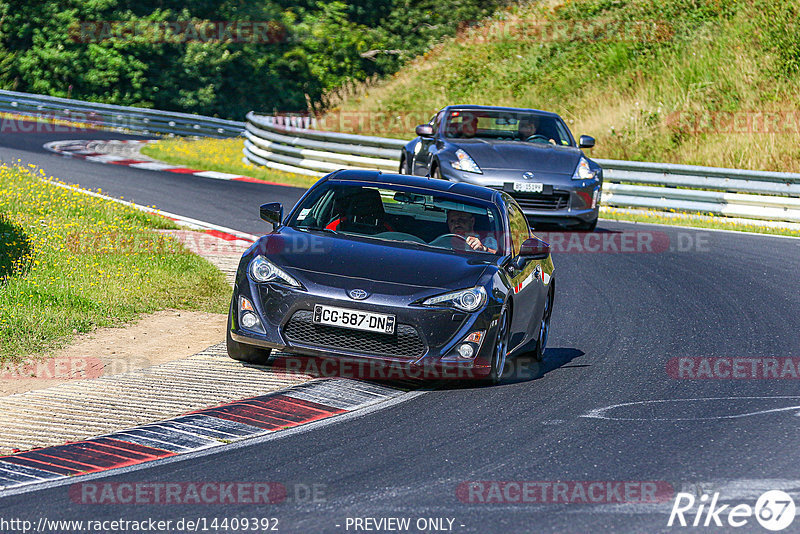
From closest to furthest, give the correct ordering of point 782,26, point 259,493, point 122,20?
point 259,493
point 782,26
point 122,20

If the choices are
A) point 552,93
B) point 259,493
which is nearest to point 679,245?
point 259,493

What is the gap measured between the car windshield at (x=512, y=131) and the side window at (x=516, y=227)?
743 centimetres

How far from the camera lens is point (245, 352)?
8.55 m

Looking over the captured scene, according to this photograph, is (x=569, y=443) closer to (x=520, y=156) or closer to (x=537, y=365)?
(x=537, y=365)

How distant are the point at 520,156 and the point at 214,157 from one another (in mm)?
14980

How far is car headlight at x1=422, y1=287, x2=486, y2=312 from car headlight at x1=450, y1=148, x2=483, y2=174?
8274mm

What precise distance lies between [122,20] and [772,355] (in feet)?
130

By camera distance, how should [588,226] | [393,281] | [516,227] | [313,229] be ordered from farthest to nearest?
[588,226], [516,227], [313,229], [393,281]

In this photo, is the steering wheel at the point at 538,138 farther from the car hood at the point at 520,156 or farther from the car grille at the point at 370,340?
the car grille at the point at 370,340

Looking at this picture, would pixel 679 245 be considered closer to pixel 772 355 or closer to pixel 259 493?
pixel 772 355

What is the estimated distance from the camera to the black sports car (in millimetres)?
7891

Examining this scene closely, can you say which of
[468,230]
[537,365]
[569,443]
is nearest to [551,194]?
[537,365]

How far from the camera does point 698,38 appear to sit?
3197 centimetres

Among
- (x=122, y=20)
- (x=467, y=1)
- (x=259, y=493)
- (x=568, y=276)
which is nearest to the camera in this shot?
(x=259, y=493)
